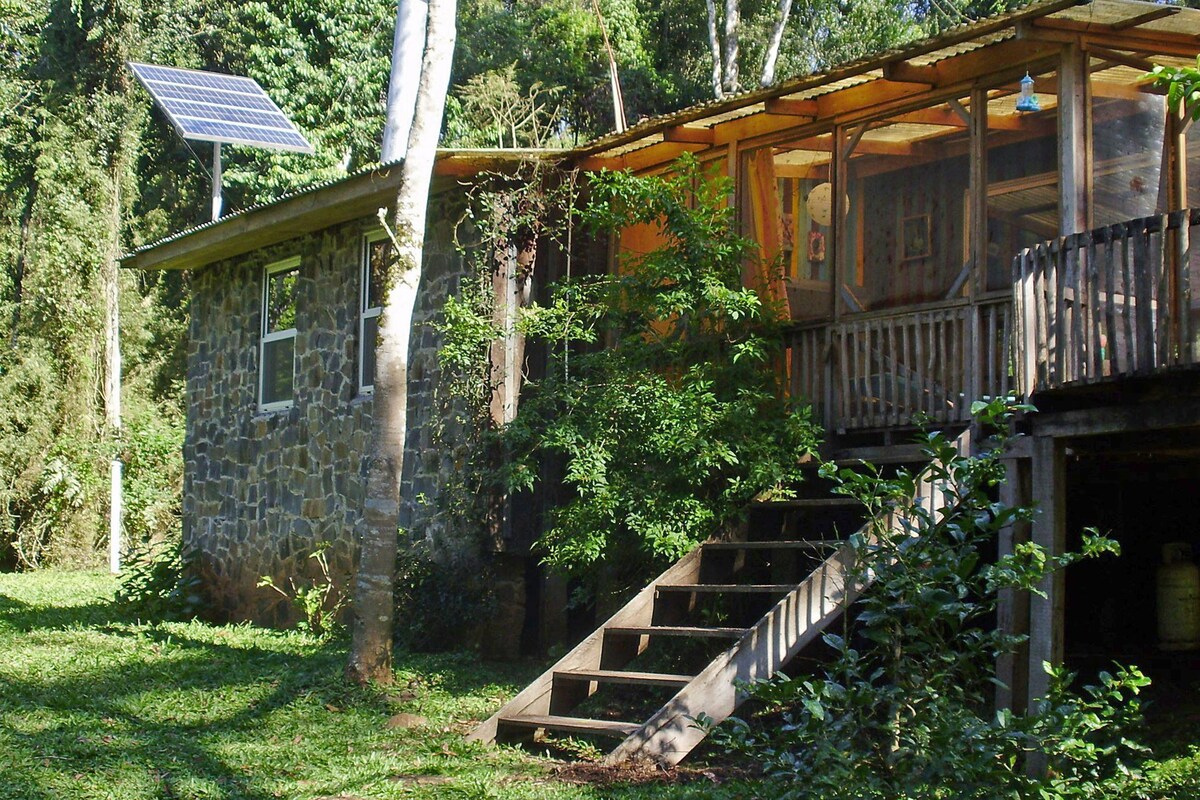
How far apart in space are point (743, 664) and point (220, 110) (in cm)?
1276

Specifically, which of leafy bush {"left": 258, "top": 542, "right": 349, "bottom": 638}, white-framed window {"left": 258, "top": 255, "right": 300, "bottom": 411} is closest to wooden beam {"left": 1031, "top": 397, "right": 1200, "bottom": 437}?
leafy bush {"left": 258, "top": 542, "right": 349, "bottom": 638}

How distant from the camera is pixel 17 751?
704 centimetres

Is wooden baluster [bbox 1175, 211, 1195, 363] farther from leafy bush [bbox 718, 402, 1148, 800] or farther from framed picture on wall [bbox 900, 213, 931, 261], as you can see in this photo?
framed picture on wall [bbox 900, 213, 931, 261]

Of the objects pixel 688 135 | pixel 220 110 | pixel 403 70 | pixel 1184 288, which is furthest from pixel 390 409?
pixel 220 110

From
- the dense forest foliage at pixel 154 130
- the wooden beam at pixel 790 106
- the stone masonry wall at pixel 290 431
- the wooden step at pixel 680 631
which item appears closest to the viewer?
the wooden step at pixel 680 631

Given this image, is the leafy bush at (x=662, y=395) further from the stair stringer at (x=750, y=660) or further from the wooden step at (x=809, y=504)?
the stair stringer at (x=750, y=660)

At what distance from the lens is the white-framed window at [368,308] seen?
12727 millimetres

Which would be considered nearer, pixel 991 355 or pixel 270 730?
pixel 270 730

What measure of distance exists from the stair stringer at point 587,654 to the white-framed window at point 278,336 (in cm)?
643

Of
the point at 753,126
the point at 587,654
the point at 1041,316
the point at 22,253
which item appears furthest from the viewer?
the point at 22,253

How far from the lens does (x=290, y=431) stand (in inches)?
543

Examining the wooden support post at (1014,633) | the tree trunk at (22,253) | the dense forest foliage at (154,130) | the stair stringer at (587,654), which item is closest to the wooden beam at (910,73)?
the wooden support post at (1014,633)

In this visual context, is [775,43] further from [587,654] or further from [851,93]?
[587,654]

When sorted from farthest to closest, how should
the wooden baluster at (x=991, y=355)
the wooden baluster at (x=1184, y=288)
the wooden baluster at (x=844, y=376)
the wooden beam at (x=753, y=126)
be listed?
the wooden beam at (x=753, y=126) < the wooden baluster at (x=844, y=376) < the wooden baluster at (x=991, y=355) < the wooden baluster at (x=1184, y=288)
